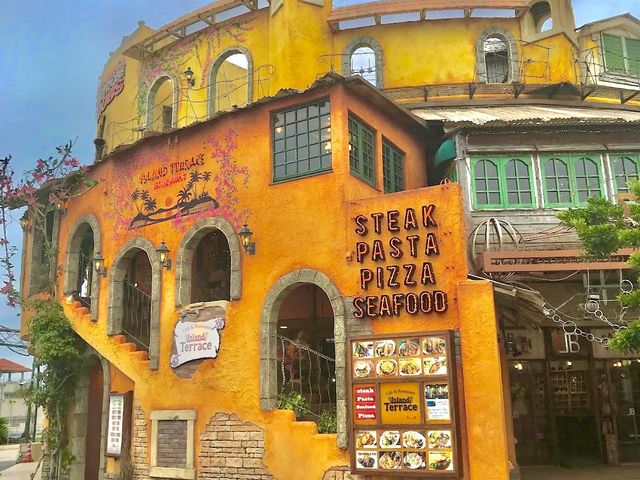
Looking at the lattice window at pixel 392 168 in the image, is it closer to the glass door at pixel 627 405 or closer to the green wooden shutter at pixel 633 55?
the glass door at pixel 627 405

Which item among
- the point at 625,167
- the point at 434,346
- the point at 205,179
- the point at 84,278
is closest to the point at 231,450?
the point at 434,346

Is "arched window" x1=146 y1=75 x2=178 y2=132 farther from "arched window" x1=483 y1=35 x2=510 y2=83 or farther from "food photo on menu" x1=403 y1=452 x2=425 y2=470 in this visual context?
"food photo on menu" x1=403 y1=452 x2=425 y2=470

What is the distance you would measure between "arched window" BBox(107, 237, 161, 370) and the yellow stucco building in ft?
0.18

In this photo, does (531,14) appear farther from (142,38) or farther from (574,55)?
(142,38)

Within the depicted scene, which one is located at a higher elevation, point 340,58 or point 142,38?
point 142,38

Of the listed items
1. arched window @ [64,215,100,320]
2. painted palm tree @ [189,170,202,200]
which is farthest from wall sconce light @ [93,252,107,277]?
painted palm tree @ [189,170,202,200]

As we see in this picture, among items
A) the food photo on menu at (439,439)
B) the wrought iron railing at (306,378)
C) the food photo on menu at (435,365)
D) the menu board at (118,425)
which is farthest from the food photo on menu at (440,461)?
the menu board at (118,425)

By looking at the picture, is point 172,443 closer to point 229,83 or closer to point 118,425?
point 118,425

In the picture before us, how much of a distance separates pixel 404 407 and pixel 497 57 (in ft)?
40.4

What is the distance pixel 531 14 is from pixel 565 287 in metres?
9.07

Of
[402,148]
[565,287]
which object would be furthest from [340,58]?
[565,287]

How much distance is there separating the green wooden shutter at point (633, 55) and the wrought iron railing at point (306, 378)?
44.0ft

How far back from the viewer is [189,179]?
46.8 feet

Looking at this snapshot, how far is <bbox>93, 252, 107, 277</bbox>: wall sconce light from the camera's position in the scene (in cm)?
1547
